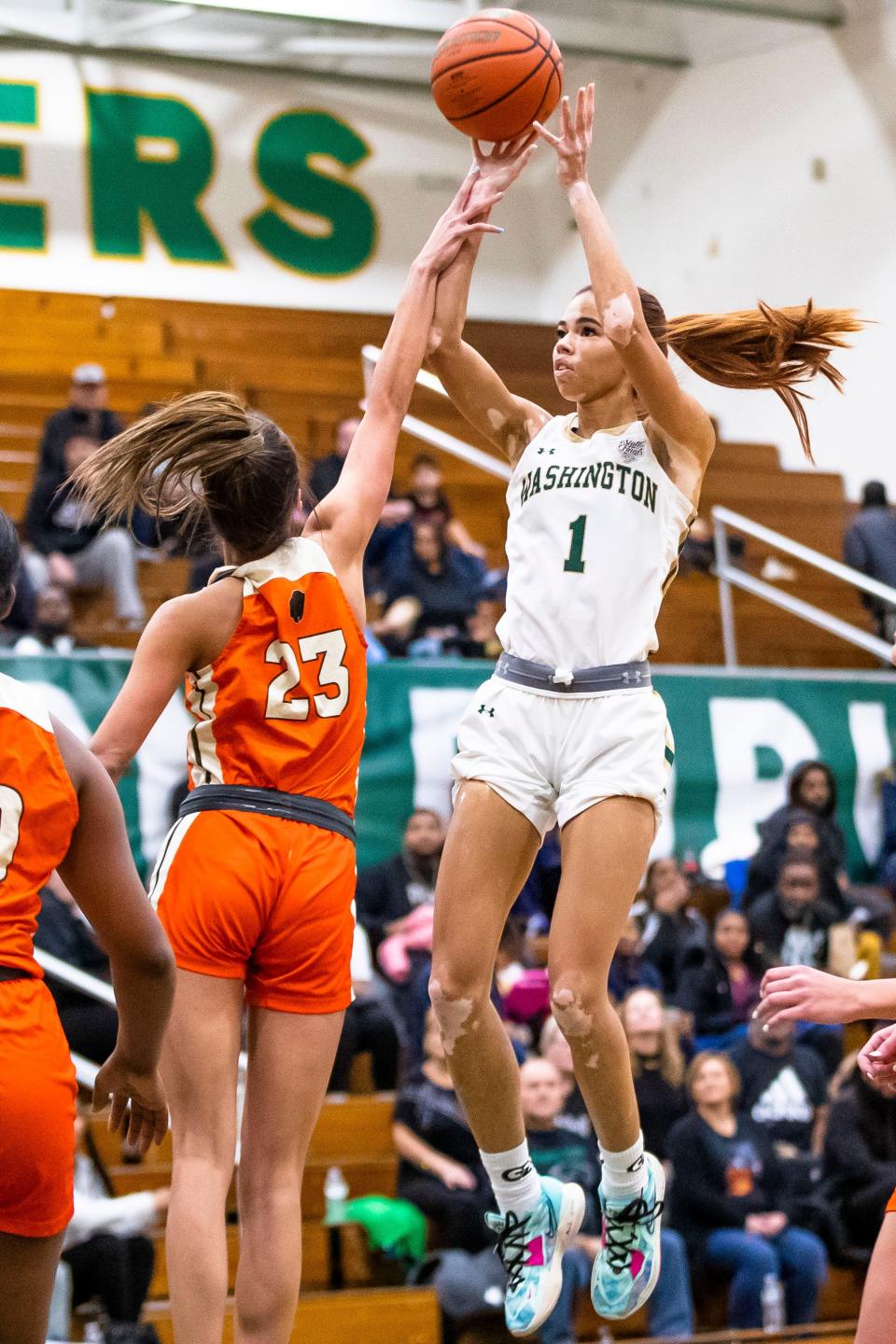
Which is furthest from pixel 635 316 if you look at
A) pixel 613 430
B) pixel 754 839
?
pixel 754 839

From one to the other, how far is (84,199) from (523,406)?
12360 mm

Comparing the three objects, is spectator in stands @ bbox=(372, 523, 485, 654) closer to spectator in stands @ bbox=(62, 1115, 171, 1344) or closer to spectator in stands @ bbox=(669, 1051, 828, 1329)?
spectator in stands @ bbox=(669, 1051, 828, 1329)

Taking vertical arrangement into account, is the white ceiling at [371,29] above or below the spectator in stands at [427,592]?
above

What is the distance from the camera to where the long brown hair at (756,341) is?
4.64 meters

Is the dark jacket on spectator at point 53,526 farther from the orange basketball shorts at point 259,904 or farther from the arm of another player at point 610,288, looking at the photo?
the orange basketball shorts at point 259,904

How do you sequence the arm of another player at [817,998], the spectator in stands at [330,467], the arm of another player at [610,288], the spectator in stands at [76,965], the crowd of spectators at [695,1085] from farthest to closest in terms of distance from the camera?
the spectator in stands at [330,467] < the crowd of spectators at [695,1085] < the spectator in stands at [76,965] < the arm of another player at [610,288] < the arm of another player at [817,998]

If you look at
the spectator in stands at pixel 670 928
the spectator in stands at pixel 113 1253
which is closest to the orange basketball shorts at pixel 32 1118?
the spectator in stands at pixel 113 1253

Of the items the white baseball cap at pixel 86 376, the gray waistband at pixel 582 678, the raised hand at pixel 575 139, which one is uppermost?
the white baseball cap at pixel 86 376

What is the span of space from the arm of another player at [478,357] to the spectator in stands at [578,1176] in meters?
3.42

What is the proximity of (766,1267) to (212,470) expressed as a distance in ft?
16.7

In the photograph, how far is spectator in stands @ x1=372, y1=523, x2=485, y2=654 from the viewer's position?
9719 millimetres

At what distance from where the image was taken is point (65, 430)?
10.6 m

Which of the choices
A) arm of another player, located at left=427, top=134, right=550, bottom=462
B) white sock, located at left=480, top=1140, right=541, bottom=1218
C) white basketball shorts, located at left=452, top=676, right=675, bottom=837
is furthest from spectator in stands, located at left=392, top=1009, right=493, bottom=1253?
arm of another player, located at left=427, top=134, right=550, bottom=462

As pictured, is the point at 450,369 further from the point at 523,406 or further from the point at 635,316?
the point at 635,316
